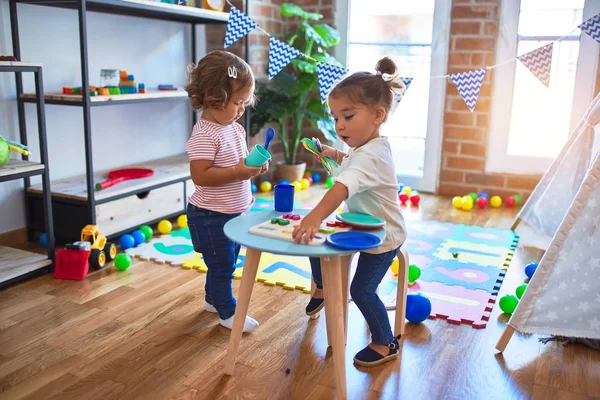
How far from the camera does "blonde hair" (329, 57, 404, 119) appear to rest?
5.40 feet

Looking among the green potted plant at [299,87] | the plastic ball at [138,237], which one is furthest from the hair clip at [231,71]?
the green potted plant at [299,87]

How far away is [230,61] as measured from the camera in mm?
1850

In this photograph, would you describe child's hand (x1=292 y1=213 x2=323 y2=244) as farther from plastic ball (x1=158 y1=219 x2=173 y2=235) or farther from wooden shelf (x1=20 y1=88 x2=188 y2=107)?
plastic ball (x1=158 y1=219 x2=173 y2=235)

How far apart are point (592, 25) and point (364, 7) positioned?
174 centimetres

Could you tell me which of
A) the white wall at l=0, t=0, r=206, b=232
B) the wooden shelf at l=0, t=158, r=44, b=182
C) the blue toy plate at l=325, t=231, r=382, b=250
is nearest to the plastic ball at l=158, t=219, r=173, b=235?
the white wall at l=0, t=0, r=206, b=232

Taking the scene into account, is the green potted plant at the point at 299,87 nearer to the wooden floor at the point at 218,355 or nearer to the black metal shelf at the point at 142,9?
the black metal shelf at the point at 142,9

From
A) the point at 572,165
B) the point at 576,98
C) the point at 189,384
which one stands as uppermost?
the point at 576,98

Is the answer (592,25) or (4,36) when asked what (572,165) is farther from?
(4,36)

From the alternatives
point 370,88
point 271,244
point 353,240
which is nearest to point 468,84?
point 370,88

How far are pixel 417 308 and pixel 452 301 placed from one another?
27 cm

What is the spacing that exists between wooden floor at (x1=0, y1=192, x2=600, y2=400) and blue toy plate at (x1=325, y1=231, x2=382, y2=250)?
44cm

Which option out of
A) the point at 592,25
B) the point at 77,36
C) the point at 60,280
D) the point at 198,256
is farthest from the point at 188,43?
the point at 592,25

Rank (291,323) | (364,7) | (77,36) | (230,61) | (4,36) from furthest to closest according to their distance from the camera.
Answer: (364,7) → (77,36) → (4,36) → (291,323) → (230,61)

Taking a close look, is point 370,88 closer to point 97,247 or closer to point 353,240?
point 353,240
